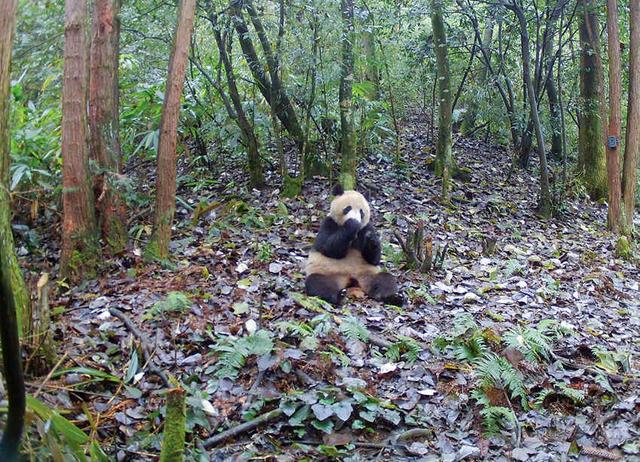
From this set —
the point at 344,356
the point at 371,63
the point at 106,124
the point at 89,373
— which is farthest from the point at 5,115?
the point at 371,63

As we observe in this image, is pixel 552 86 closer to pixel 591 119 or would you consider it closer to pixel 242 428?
pixel 591 119

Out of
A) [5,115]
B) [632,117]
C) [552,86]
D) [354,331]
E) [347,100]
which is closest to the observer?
[5,115]

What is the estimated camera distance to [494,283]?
7.91 metres

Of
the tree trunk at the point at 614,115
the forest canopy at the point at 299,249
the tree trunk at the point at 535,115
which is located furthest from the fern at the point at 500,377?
the tree trunk at the point at 535,115

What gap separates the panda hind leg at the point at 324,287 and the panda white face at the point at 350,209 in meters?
0.71

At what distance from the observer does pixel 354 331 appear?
572cm

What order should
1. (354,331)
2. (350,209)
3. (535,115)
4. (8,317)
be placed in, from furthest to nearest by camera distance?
(535,115), (350,209), (354,331), (8,317)

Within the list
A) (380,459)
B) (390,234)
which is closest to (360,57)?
(390,234)

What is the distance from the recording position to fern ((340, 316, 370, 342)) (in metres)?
5.69

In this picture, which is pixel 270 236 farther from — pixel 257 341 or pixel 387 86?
pixel 387 86

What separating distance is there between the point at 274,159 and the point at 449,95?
3.59 metres

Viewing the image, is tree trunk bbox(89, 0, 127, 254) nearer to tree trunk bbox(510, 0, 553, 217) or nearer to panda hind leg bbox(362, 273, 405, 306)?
panda hind leg bbox(362, 273, 405, 306)

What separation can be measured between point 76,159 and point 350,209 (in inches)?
121

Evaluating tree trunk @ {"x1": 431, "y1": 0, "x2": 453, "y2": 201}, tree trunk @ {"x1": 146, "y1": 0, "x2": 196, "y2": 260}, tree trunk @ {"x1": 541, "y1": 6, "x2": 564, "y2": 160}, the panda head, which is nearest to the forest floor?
tree trunk @ {"x1": 146, "y1": 0, "x2": 196, "y2": 260}
